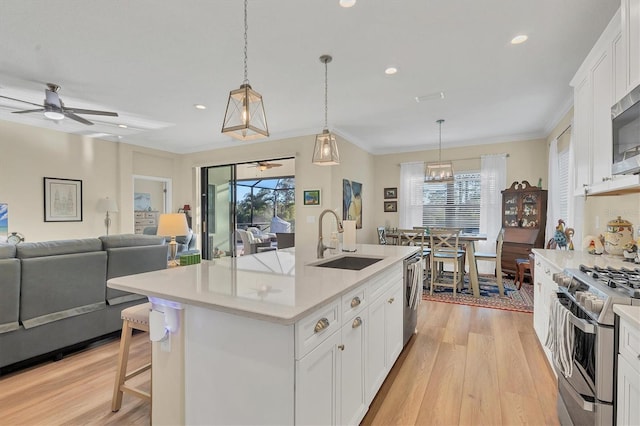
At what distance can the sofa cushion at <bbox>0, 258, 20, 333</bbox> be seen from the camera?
2.19 m

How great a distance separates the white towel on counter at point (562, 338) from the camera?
4.99 ft

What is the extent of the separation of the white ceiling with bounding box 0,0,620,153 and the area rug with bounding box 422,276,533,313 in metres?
2.70

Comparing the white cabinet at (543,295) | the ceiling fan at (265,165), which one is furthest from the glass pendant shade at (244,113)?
the ceiling fan at (265,165)

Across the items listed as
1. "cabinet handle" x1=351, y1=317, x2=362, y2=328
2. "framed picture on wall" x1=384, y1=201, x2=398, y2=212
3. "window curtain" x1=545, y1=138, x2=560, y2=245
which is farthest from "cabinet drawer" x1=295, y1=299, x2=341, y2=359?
"framed picture on wall" x1=384, y1=201, x2=398, y2=212

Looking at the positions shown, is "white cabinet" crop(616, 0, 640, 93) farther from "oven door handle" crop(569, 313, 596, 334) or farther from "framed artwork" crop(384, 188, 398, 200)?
"framed artwork" crop(384, 188, 398, 200)

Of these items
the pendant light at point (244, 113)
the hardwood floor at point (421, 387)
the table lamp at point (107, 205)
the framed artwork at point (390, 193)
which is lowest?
the hardwood floor at point (421, 387)

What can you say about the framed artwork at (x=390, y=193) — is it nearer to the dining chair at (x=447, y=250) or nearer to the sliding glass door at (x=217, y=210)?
the dining chair at (x=447, y=250)

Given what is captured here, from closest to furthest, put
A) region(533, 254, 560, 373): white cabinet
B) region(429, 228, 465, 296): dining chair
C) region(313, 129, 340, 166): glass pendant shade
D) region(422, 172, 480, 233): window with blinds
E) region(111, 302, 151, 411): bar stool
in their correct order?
1. region(111, 302, 151, 411): bar stool
2. region(533, 254, 560, 373): white cabinet
3. region(313, 129, 340, 166): glass pendant shade
4. region(429, 228, 465, 296): dining chair
5. region(422, 172, 480, 233): window with blinds

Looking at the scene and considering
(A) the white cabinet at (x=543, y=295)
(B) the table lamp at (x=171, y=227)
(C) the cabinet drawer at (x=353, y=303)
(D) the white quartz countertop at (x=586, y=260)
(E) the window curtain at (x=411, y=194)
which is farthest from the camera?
(E) the window curtain at (x=411, y=194)

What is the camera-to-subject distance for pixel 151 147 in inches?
251

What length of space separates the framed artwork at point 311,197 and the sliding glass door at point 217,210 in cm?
207

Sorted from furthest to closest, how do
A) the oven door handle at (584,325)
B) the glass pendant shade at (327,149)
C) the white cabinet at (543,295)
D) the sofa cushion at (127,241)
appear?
1. the glass pendant shade at (327,149)
2. the sofa cushion at (127,241)
3. the white cabinet at (543,295)
4. the oven door handle at (584,325)

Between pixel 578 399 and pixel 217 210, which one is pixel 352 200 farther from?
pixel 578 399

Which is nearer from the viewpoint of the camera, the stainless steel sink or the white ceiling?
the white ceiling
